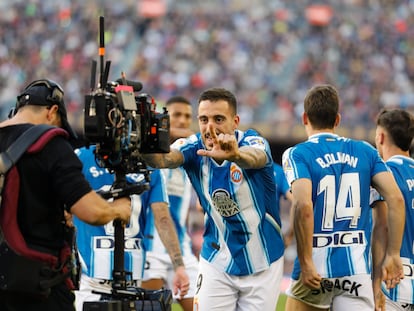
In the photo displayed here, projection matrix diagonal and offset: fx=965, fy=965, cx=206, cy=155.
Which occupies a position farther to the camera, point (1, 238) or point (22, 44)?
point (22, 44)

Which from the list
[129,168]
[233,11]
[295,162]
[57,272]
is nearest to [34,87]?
[129,168]

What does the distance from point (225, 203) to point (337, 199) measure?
0.79 metres

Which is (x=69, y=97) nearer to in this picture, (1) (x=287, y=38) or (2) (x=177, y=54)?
(2) (x=177, y=54)

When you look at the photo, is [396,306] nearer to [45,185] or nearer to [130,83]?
[130,83]

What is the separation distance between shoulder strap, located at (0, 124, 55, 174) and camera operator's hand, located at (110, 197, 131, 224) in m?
0.60

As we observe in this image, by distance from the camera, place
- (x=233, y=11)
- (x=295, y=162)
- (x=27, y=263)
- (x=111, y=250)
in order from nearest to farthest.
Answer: (x=27, y=263)
(x=295, y=162)
(x=111, y=250)
(x=233, y=11)

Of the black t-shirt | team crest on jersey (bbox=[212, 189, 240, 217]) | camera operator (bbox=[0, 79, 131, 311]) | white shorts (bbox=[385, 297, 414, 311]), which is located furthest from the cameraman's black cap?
white shorts (bbox=[385, 297, 414, 311])

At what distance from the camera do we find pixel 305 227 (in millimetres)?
6473

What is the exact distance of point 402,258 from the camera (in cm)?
721

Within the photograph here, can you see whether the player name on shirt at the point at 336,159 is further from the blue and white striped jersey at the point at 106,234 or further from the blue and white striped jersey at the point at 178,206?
the blue and white striped jersey at the point at 178,206

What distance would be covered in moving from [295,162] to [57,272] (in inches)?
77.8

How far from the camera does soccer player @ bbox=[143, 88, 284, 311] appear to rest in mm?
6852

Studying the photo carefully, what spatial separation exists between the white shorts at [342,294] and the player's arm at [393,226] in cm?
16

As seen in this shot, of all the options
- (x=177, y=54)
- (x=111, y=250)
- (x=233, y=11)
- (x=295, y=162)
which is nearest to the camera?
(x=295, y=162)
